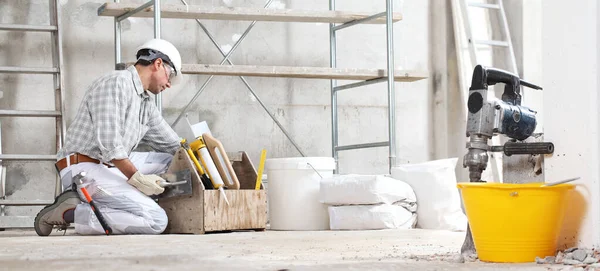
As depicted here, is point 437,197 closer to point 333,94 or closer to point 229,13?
point 333,94

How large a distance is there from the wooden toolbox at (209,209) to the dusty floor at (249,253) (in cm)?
18

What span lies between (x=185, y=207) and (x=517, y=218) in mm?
2148

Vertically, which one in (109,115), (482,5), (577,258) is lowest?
(577,258)

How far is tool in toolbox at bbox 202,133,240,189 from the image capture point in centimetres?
429

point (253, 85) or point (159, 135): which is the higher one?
point (253, 85)

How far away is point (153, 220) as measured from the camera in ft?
13.5

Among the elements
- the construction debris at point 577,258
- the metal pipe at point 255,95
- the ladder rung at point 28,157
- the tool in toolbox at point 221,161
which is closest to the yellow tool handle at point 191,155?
the tool in toolbox at point 221,161

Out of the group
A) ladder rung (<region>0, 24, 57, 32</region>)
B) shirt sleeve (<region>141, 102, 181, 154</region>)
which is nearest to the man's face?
shirt sleeve (<region>141, 102, 181, 154</region>)

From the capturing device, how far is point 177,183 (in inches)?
162

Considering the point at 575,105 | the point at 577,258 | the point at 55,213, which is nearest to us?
the point at 577,258

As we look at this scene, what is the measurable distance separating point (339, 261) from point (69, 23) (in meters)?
3.23

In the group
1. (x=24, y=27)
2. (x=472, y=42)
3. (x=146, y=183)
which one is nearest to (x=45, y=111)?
(x=24, y=27)

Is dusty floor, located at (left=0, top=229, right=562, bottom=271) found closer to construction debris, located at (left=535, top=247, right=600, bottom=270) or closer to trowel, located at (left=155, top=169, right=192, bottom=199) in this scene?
construction debris, located at (left=535, top=247, right=600, bottom=270)

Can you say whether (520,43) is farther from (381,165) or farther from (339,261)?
(339,261)
